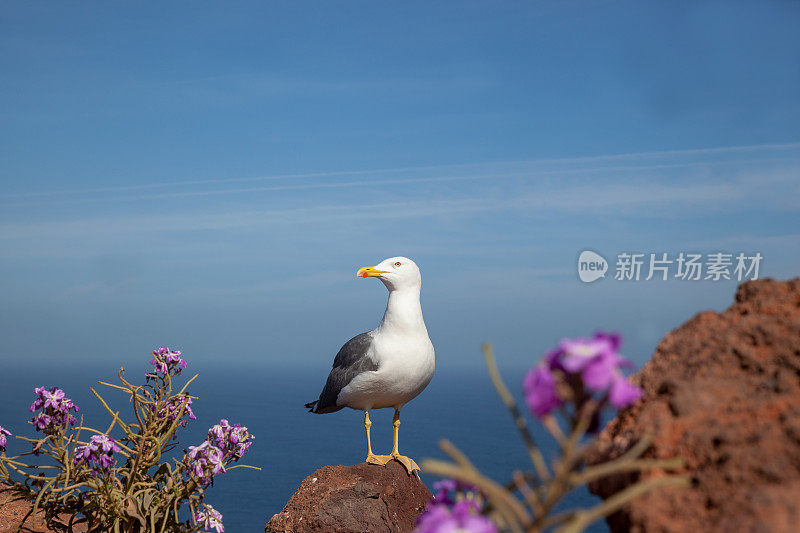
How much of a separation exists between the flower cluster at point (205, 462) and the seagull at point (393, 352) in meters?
2.35

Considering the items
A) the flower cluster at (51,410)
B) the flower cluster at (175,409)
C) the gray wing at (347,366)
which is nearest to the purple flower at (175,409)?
the flower cluster at (175,409)

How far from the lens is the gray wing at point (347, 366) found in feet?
27.1

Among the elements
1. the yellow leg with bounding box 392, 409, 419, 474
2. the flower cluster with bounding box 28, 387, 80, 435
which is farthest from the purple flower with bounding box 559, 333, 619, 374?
the yellow leg with bounding box 392, 409, 419, 474

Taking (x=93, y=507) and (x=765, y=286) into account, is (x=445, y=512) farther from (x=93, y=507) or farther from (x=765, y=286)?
(x=93, y=507)

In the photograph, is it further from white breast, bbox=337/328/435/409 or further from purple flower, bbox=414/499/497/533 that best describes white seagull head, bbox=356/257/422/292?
purple flower, bbox=414/499/497/533

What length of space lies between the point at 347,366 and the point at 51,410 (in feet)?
10.8

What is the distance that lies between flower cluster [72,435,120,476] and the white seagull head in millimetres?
3348

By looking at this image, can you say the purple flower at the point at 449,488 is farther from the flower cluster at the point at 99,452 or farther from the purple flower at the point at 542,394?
the flower cluster at the point at 99,452

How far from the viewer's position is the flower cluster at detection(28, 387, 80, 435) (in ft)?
20.1

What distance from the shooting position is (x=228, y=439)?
6.39 meters

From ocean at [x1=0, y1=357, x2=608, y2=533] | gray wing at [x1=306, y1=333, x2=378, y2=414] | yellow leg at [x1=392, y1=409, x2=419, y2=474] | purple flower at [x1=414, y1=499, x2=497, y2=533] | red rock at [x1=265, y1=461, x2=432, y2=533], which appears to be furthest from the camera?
ocean at [x1=0, y1=357, x2=608, y2=533]

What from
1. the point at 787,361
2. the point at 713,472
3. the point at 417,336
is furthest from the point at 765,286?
the point at 417,336

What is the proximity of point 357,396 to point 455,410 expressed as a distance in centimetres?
12497

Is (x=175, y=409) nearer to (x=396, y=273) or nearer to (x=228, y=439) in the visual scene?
(x=228, y=439)
